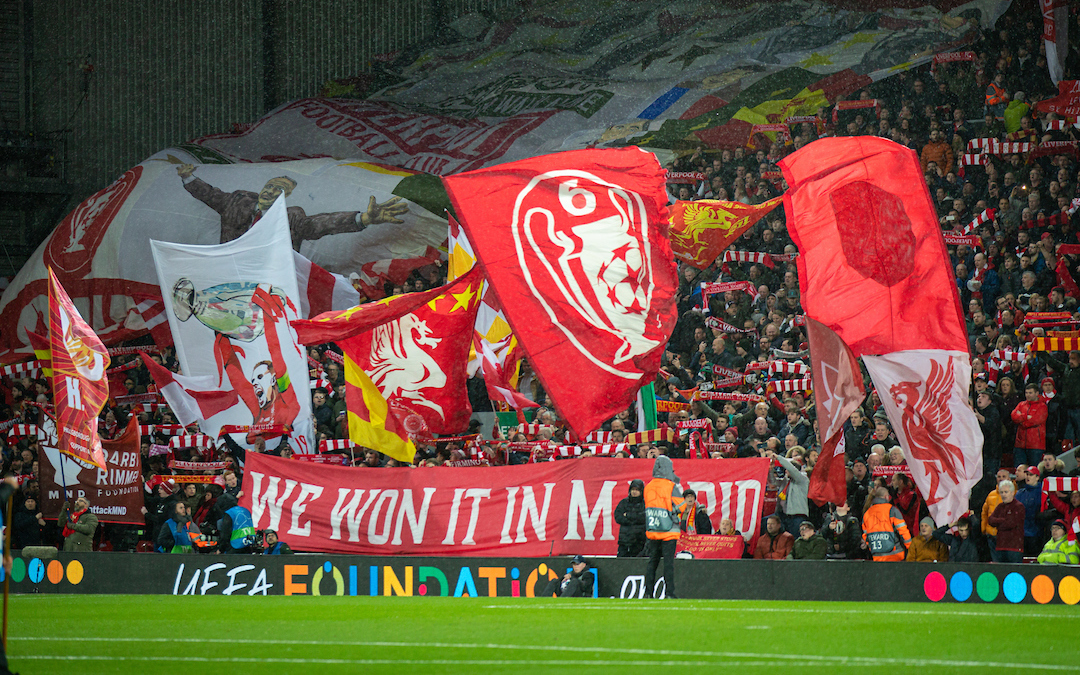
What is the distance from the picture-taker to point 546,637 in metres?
8.86

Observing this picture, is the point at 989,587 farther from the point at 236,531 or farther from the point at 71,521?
the point at 71,521

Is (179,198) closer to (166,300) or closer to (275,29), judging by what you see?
(166,300)

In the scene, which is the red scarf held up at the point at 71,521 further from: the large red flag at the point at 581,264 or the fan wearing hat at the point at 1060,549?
the fan wearing hat at the point at 1060,549

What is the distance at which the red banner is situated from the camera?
13766 millimetres

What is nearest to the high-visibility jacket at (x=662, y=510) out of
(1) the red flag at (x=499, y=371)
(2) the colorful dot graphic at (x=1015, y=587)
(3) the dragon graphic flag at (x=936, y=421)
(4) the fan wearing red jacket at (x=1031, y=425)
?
(3) the dragon graphic flag at (x=936, y=421)

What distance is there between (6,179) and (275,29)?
774 cm

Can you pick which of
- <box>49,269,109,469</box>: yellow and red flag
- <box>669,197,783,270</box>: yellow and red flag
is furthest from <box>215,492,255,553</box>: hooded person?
<box>669,197,783,270</box>: yellow and red flag

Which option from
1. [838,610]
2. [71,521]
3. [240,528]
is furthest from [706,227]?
[71,521]

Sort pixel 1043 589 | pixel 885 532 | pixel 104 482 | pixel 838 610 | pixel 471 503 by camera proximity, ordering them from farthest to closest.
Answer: pixel 104 482, pixel 471 503, pixel 885 532, pixel 1043 589, pixel 838 610

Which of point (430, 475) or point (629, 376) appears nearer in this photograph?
point (629, 376)

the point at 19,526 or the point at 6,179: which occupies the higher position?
the point at 6,179

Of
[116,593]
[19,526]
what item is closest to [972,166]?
[116,593]

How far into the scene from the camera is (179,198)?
24875 millimetres

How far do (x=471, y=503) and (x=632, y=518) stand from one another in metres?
2.75
